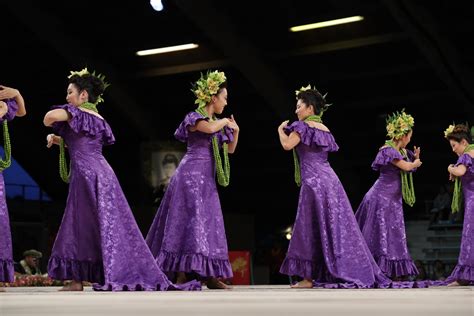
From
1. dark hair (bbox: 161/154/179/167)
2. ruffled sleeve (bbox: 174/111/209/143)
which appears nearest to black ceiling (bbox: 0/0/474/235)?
dark hair (bbox: 161/154/179/167)

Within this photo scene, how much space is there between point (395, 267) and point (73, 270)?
312 centimetres

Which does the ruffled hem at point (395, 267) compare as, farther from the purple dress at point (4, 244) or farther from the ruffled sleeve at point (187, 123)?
the purple dress at point (4, 244)

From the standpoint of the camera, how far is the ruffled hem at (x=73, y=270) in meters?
5.38

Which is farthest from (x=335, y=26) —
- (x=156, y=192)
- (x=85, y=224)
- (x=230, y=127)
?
(x=85, y=224)

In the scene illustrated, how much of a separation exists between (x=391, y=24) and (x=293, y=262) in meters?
7.42

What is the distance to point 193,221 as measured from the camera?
5.80 m

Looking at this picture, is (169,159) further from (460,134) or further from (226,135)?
(226,135)

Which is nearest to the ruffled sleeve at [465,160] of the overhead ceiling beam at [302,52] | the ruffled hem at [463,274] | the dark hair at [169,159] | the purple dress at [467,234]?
the purple dress at [467,234]

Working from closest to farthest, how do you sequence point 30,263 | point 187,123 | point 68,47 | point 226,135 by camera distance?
point 187,123
point 226,135
point 30,263
point 68,47

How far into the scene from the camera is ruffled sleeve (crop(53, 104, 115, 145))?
213 inches

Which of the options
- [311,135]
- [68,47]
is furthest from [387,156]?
[68,47]

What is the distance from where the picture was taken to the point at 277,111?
14727 millimetres

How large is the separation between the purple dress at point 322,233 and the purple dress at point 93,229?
1.04 metres

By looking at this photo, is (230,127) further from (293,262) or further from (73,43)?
(73,43)
